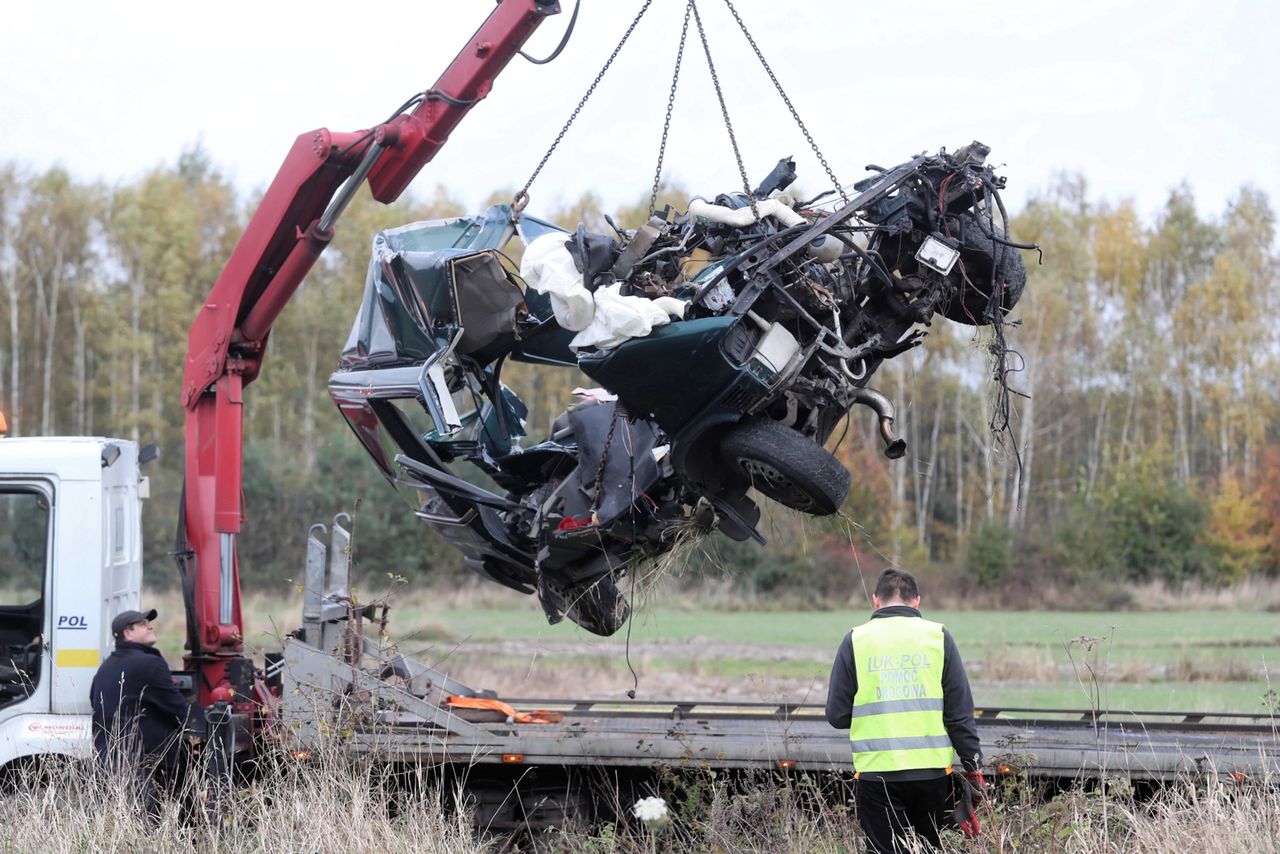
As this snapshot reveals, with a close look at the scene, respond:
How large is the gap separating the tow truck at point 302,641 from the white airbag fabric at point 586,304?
1.59 meters

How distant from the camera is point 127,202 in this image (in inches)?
1528

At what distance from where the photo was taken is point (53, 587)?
7.64 metres

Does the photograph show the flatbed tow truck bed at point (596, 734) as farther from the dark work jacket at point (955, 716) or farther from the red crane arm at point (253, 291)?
the dark work jacket at point (955, 716)

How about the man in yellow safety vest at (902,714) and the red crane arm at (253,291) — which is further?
the red crane arm at (253,291)

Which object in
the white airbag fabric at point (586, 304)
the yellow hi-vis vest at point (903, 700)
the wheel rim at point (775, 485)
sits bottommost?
the yellow hi-vis vest at point (903, 700)

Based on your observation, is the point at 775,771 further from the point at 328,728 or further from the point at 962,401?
the point at 962,401

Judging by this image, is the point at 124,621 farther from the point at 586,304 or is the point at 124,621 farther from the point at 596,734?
the point at 586,304

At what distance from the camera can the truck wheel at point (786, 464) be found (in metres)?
Answer: 6.34

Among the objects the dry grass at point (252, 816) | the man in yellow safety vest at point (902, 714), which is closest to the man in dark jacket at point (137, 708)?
the dry grass at point (252, 816)

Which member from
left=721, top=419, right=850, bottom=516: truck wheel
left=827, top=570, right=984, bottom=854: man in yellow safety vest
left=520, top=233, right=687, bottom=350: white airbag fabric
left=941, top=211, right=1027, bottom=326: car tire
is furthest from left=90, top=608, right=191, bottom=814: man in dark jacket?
left=941, top=211, right=1027, bottom=326: car tire

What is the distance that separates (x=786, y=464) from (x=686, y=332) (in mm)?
740

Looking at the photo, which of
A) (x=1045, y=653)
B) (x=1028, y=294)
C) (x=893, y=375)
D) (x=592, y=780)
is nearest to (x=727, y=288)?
(x=592, y=780)

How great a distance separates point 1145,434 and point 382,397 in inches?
1454

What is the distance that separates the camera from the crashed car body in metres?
6.38
